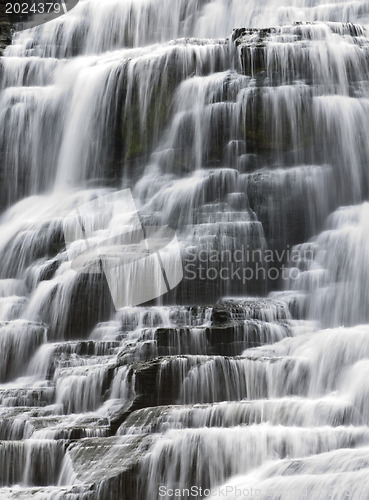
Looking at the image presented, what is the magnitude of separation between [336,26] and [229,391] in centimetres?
1282

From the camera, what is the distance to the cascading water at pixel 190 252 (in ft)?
36.1

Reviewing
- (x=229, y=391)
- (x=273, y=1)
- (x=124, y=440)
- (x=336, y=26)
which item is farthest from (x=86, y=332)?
(x=273, y=1)

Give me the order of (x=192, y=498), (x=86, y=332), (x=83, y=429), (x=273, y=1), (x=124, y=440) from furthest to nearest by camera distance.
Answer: (x=273, y=1)
(x=86, y=332)
(x=83, y=429)
(x=124, y=440)
(x=192, y=498)

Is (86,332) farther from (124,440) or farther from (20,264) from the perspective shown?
(124,440)

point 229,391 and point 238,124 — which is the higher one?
point 238,124

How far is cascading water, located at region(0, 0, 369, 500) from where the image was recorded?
1099 centimetres

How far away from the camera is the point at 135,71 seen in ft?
77.2

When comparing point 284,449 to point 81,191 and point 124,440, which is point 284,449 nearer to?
point 124,440

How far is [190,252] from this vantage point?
1830cm

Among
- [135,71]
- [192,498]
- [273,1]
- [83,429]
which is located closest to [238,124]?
[135,71]

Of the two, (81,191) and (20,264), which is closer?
(20,264)

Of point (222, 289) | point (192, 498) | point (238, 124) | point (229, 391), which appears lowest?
point (192, 498)

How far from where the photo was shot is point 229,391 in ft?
42.8

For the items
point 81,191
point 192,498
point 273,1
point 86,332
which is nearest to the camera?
point 192,498
